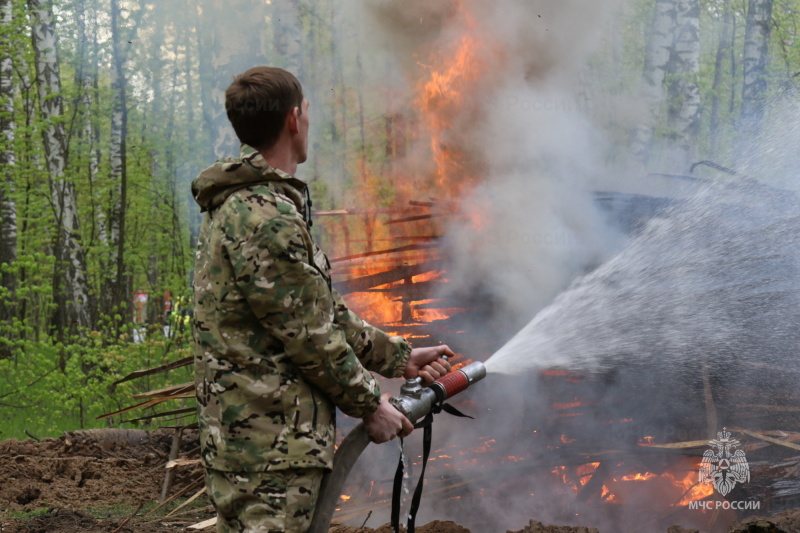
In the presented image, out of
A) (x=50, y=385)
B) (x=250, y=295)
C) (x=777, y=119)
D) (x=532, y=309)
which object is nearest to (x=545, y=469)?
(x=532, y=309)

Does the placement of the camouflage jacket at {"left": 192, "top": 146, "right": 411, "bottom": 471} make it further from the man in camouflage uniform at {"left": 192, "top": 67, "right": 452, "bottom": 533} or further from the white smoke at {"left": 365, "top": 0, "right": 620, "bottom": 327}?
the white smoke at {"left": 365, "top": 0, "right": 620, "bottom": 327}

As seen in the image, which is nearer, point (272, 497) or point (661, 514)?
point (272, 497)

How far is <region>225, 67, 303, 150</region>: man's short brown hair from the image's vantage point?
233 centimetres

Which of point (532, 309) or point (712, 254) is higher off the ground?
point (712, 254)

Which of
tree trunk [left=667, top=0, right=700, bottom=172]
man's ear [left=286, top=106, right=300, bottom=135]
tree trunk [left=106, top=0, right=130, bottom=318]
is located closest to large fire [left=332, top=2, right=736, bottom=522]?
man's ear [left=286, top=106, right=300, bottom=135]

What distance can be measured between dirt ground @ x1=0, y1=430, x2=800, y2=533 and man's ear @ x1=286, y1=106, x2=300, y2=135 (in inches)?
104

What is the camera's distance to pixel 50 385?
9430mm

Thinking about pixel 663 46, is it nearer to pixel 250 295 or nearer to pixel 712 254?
pixel 712 254

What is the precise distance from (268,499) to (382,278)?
4013 millimetres

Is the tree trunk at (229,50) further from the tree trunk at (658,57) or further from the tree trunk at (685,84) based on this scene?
the tree trunk at (685,84)

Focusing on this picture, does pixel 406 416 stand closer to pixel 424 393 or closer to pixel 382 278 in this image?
pixel 424 393

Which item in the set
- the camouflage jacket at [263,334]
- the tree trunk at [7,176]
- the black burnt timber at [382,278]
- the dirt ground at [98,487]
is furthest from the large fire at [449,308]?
the tree trunk at [7,176]

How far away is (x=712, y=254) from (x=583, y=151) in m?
2.52

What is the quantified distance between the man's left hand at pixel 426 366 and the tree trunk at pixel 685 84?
7608 millimetres
